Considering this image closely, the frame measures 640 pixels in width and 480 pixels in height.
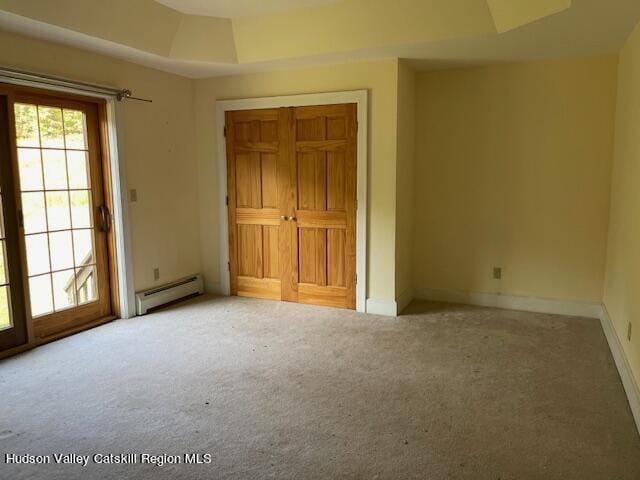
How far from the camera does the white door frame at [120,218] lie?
13.4 feet

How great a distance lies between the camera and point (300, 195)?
465cm

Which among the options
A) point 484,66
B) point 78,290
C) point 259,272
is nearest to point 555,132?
point 484,66

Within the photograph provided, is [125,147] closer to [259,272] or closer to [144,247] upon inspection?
[144,247]

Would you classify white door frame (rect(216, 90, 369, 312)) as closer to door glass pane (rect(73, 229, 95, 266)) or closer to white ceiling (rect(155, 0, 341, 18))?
white ceiling (rect(155, 0, 341, 18))

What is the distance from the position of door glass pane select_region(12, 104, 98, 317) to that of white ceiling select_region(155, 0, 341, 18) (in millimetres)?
1259

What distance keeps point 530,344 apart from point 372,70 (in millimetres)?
2678

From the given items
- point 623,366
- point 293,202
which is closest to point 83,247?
point 293,202

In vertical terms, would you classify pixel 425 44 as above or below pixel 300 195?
above

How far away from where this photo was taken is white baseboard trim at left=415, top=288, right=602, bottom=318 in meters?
4.26

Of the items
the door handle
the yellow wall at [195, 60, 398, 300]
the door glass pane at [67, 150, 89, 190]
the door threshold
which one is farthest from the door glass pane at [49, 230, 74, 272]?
the yellow wall at [195, 60, 398, 300]

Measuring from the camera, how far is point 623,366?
3.00 meters

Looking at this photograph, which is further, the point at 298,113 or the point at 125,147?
the point at 298,113

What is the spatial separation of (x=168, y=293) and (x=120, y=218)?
96cm

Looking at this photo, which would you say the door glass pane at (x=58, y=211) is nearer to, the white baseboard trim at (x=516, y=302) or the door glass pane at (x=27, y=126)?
the door glass pane at (x=27, y=126)
